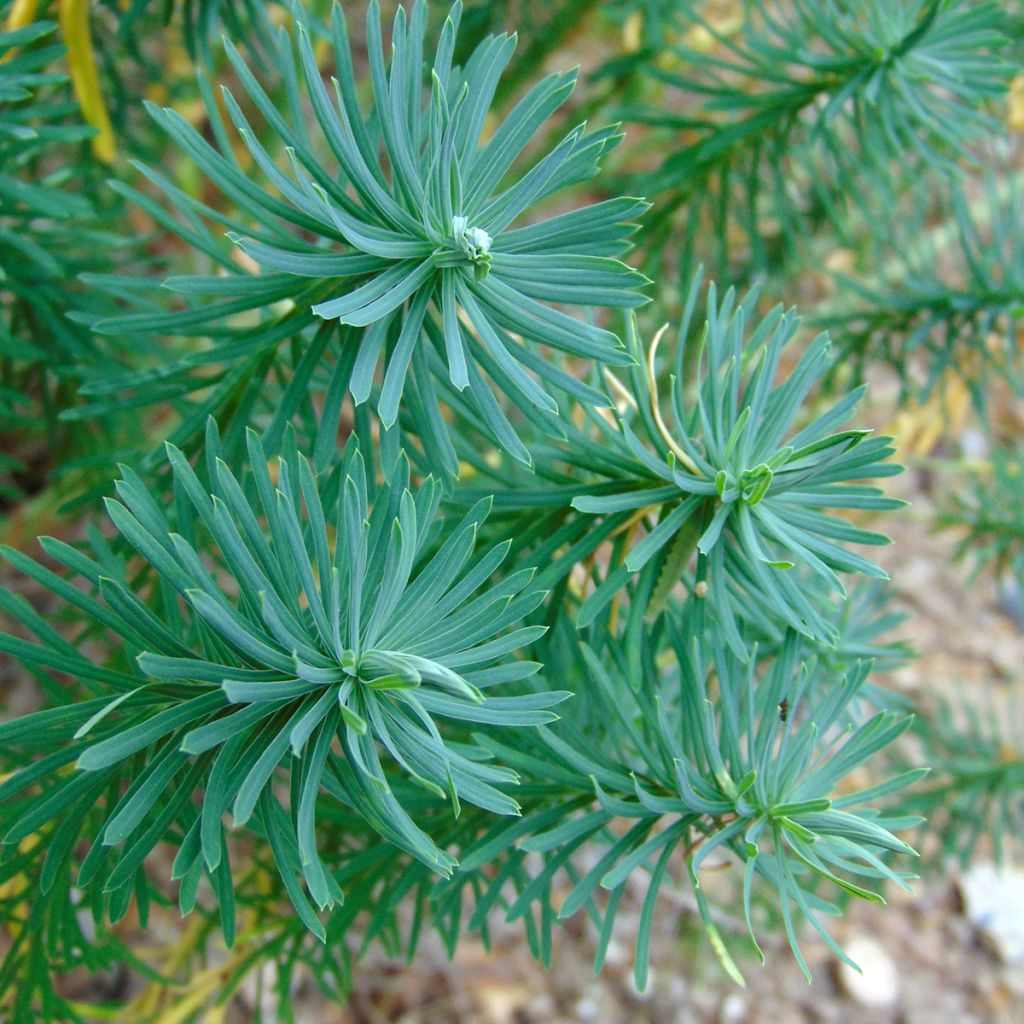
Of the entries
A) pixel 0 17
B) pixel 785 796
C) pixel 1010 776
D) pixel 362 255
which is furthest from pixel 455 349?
pixel 1010 776

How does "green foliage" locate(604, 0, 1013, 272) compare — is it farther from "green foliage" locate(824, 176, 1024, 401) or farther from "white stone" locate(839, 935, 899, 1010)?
"white stone" locate(839, 935, 899, 1010)

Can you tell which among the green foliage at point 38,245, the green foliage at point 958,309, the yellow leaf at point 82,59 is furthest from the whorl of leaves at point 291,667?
the green foliage at point 958,309

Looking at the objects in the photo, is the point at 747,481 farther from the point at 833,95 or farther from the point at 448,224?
the point at 833,95

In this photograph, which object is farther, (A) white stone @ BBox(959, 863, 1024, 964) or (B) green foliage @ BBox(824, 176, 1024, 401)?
(A) white stone @ BBox(959, 863, 1024, 964)

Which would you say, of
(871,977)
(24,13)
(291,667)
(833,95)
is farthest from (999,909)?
(24,13)

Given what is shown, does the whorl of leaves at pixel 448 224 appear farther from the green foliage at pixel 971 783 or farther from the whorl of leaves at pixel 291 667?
the green foliage at pixel 971 783

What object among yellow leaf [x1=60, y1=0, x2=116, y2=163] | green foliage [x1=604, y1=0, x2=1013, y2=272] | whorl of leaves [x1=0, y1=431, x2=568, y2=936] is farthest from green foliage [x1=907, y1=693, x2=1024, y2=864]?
yellow leaf [x1=60, y1=0, x2=116, y2=163]

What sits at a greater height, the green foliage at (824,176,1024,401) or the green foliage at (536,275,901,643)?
the green foliage at (824,176,1024,401)

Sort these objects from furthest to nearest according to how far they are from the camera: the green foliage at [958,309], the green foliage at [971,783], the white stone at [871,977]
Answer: the white stone at [871,977], the green foliage at [971,783], the green foliage at [958,309]
